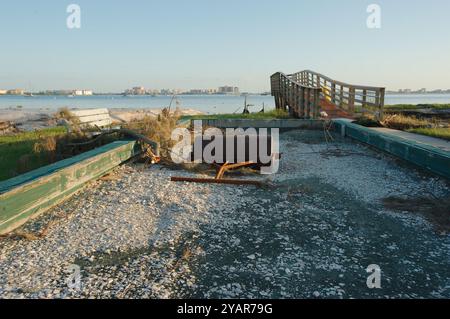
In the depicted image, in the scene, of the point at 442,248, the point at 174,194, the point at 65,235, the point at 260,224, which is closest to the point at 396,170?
the point at 442,248

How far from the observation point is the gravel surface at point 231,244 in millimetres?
3033

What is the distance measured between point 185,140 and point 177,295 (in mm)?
6118

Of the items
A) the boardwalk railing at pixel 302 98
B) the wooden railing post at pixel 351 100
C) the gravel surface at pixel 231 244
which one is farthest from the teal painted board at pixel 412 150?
the wooden railing post at pixel 351 100

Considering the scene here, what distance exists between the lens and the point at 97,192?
5.54 metres

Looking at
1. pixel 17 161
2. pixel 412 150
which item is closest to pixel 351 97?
pixel 412 150

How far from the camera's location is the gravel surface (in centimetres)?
303

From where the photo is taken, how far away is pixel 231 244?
385 cm

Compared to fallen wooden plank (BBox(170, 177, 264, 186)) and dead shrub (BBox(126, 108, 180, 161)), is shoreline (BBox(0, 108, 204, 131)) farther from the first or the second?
fallen wooden plank (BBox(170, 177, 264, 186))

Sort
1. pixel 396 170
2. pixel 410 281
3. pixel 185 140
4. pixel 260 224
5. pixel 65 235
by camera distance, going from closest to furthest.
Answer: pixel 410 281, pixel 65 235, pixel 260 224, pixel 396 170, pixel 185 140

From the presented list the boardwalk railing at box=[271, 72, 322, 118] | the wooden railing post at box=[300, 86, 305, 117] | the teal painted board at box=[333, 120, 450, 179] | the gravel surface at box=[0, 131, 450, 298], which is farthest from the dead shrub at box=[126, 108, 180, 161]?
the wooden railing post at box=[300, 86, 305, 117]

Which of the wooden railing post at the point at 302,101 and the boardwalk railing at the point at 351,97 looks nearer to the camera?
the boardwalk railing at the point at 351,97

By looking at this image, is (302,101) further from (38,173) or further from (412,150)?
(38,173)

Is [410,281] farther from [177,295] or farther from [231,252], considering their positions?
[177,295]

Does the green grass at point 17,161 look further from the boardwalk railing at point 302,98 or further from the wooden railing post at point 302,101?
the wooden railing post at point 302,101
